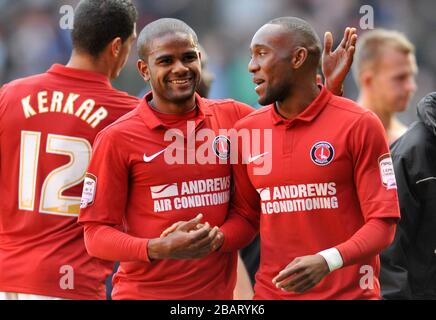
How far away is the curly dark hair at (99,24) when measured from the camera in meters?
5.23

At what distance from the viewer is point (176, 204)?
4.46 meters

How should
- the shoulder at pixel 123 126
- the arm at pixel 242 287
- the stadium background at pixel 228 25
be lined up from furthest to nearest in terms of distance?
1. the stadium background at pixel 228 25
2. the arm at pixel 242 287
3. the shoulder at pixel 123 126

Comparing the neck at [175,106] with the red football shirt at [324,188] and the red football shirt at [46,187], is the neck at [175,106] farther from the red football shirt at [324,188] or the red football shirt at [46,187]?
the red football shirt at [46,187]

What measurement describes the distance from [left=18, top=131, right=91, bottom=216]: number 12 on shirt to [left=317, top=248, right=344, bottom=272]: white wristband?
1519mm

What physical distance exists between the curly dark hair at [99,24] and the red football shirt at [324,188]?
1287 millimetres

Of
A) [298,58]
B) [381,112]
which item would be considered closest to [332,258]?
[298,58]

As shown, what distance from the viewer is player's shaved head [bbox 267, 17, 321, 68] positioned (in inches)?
173

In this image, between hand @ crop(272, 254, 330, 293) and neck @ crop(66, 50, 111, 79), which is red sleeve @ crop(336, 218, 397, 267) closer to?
hand @ crop(272, 254, 330, 293)

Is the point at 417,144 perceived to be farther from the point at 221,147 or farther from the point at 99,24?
the point at 99,24

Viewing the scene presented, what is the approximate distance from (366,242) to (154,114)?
116cm

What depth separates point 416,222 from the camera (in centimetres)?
501

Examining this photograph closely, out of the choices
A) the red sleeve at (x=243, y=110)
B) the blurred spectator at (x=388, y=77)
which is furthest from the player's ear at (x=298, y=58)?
the blurred spectator at (x=388, y=77)
